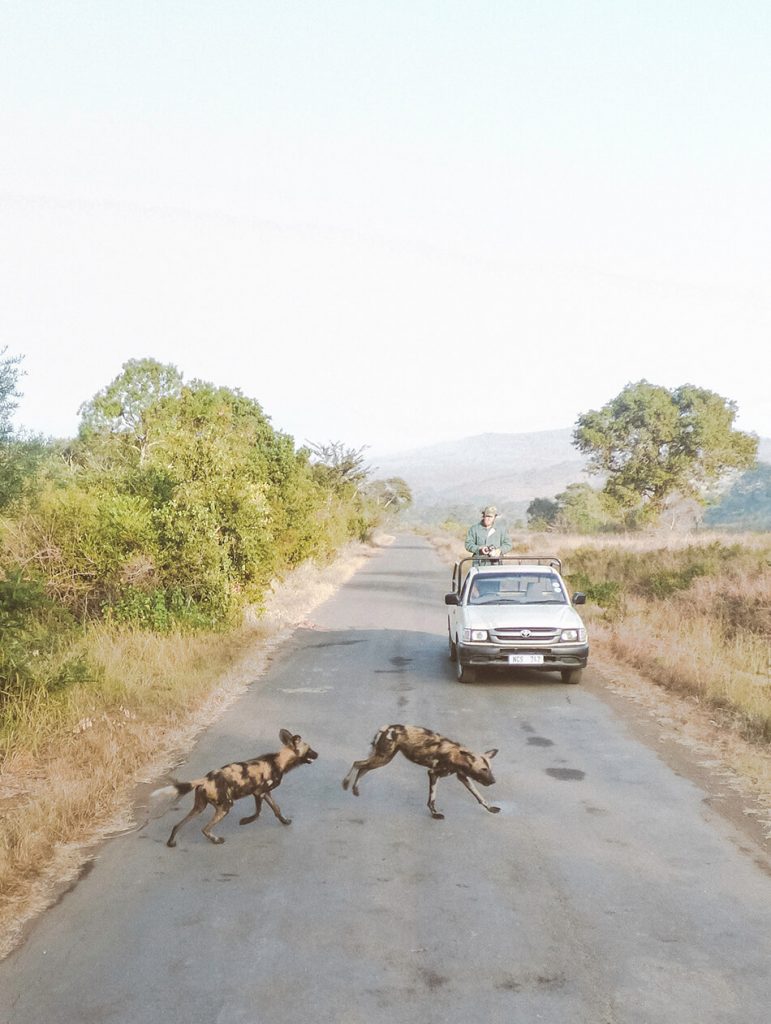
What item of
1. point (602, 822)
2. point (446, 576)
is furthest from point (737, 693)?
point (446, 576)

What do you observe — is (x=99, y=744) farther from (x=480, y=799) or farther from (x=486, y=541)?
(x=486, y=541)

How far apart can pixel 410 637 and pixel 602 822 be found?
10.4 meters

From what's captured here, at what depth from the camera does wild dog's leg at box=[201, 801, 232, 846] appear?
6.16 meters

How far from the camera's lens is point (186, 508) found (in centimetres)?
1521

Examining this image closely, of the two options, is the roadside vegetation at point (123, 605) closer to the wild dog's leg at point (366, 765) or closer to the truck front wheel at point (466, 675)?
the wild dog's leg at point (366, 765)

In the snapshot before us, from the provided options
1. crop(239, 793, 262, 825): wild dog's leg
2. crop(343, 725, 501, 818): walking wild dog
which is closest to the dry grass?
crop(239, 793, 262, 825): wild dog's leg

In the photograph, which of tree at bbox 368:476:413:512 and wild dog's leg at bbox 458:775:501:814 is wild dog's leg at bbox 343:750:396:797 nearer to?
wild dog's leg at bbox 458:775:501:814

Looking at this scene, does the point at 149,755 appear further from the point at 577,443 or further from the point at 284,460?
the point at 577,443

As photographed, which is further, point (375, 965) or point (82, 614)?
point (82, 614)

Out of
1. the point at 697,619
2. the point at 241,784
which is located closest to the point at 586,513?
the point at 697,619

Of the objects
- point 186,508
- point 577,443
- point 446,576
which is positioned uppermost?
point 577,443

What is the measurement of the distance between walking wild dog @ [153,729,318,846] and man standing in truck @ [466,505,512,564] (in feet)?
26.4

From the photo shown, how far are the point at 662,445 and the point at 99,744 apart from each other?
175ft

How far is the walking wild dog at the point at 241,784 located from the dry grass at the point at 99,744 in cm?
74
